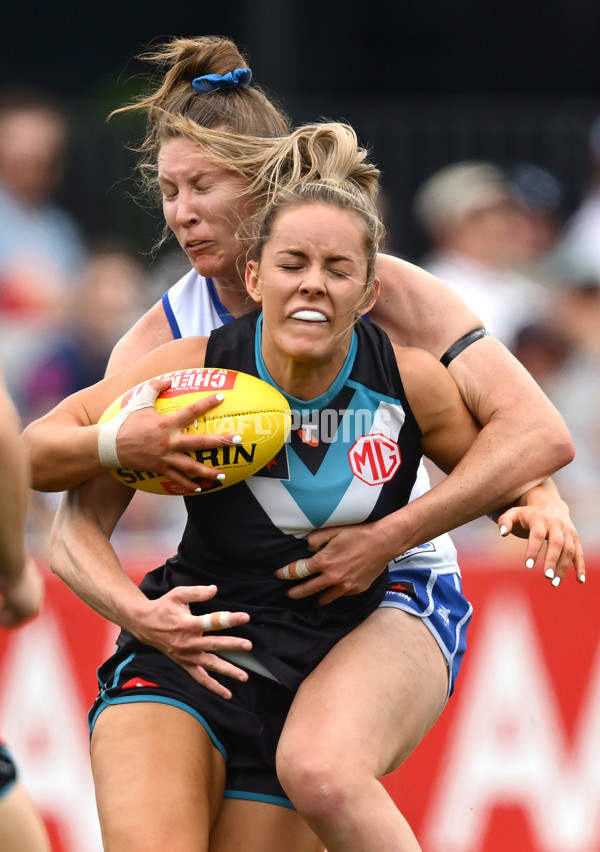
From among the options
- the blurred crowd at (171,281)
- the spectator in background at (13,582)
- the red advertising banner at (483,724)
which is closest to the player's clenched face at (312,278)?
the spectator in background at (13,582)

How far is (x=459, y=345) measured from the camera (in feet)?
13.1

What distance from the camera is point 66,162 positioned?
26.4ft

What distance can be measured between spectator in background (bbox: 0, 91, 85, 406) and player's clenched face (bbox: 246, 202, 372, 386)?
384cm

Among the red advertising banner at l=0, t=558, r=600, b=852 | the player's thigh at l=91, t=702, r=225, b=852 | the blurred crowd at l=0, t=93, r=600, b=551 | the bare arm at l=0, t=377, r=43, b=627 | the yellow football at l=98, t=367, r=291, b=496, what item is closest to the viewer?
the bare arm at l=0, t=377, r=43, b=627

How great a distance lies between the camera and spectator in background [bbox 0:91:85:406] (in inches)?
292

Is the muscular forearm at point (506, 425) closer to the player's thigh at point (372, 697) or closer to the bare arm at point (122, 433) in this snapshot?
the player's thigh at point (372, 697)

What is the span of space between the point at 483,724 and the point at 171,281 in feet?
10.3

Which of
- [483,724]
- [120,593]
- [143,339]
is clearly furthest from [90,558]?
[483,724]

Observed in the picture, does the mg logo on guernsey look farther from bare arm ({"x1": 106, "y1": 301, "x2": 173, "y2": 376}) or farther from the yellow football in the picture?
bare arm ({"x1": 106, "y1": 301, "x2": 173, "y2": 376})

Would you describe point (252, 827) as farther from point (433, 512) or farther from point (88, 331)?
point (88, 331)

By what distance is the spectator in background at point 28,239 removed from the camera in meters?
7.41

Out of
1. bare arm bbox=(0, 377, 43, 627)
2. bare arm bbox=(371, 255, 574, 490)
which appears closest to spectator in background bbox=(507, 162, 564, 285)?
bare arm bbox=(371, 255, 574, 490)

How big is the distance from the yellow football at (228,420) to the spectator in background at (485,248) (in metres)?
3.83

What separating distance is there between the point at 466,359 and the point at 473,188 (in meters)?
3.92
